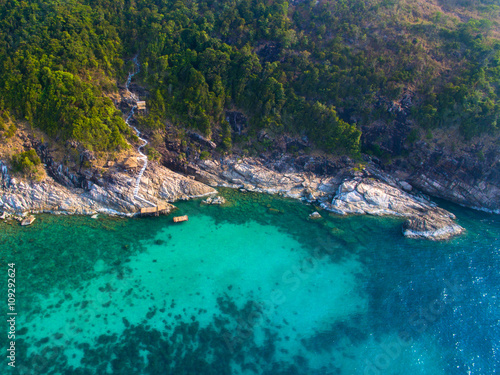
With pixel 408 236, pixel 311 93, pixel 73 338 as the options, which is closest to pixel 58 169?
pixel 73 338

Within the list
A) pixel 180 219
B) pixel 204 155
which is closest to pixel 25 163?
pixel 180 219

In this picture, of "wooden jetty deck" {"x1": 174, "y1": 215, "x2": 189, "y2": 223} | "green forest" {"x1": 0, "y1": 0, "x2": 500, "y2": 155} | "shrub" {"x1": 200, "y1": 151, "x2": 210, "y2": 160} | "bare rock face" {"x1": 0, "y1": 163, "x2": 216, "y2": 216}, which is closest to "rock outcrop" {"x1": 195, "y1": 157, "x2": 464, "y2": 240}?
"shrub" {"x1": 200, "y1": 151, "x2": 210, "y2": 160}

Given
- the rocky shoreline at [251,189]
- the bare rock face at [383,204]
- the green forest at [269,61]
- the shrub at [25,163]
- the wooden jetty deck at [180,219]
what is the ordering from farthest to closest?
1. the green forest at [269,61]
2. the bare rock face at [383,204]
3. the wooden jetty deck at [180,219]
4. the rocky shoreline at [251,189]
5. the shrub at [25,163]

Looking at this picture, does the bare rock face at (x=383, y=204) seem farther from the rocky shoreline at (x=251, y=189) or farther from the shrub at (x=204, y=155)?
the shrub at (x=204, y=155)

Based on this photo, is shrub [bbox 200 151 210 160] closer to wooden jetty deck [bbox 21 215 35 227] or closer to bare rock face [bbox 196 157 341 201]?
bare rock face [bbox 196 157 341 201]

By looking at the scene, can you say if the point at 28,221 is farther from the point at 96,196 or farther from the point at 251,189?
the point at 251,189

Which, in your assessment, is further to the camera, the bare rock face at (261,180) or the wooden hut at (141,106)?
the wooden hut at (141,106)

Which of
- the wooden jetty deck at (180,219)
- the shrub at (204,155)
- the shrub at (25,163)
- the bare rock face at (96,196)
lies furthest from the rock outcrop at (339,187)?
the shrub at (25,163)
